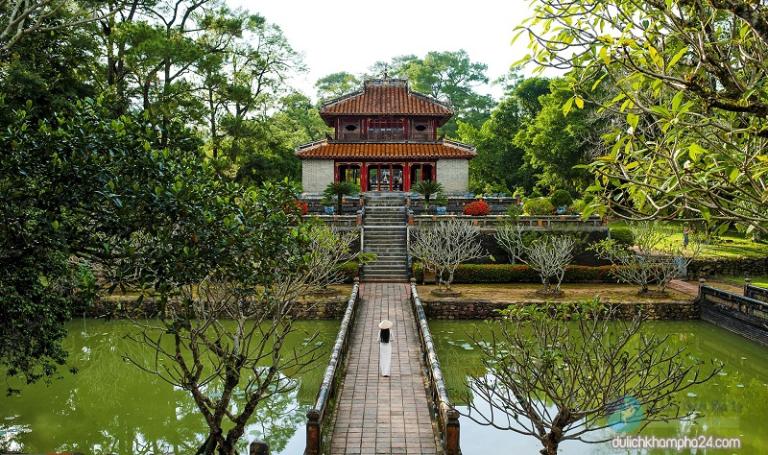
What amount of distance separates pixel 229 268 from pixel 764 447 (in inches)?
375

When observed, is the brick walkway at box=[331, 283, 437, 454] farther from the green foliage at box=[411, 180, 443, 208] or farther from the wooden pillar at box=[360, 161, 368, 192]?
the wooden pillar at box=[360, 161, 368, 192]

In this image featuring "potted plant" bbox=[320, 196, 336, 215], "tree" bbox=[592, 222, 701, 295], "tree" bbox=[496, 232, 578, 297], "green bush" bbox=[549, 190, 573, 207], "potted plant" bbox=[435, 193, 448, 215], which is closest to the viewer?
"tree" bbox=[496, 232, 578, 297]

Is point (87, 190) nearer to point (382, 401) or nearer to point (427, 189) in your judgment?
point (382, 401)

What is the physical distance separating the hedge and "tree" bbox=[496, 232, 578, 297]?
1.77 ft

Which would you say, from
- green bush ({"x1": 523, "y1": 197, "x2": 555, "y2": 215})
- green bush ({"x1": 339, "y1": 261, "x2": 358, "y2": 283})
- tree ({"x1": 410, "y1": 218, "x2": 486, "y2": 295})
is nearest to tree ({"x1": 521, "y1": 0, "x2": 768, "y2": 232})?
tree ({"x1": 410, "y1": 218, "x2": 486, "y2": 295})

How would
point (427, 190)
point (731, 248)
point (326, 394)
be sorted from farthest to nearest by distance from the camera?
point (427, 190), point (731, 248), point (326, 394)

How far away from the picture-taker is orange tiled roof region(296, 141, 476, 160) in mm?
33406

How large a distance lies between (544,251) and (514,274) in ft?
10.2

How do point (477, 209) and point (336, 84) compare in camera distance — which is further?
point (336, 84)

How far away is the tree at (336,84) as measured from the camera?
59.8 meters

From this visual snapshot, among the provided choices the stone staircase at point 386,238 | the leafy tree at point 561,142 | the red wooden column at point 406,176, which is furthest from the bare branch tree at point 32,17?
the leafy tree at point 561,142

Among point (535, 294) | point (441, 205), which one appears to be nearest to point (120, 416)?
point (535, 294)

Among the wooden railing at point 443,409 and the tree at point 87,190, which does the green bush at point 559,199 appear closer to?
the wooden railing at point 443,409

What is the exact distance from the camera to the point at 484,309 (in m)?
20.1
